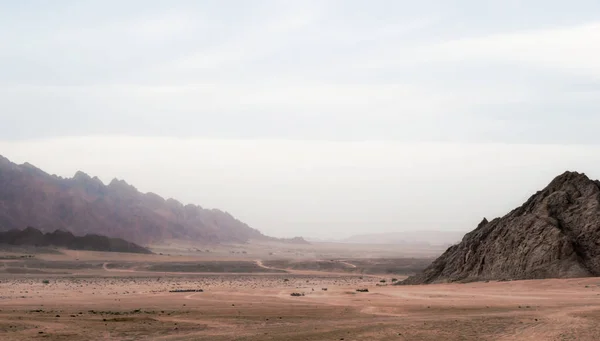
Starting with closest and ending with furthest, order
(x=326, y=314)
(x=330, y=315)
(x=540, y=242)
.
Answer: (x=330, y=315) → (x=326, y=314) → (x=540, y=242)

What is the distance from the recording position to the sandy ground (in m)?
25.3

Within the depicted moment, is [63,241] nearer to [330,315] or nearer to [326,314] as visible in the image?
→ [326,314]

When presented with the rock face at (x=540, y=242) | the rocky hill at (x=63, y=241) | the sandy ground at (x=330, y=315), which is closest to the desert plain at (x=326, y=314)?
the sandy ground at (x=330, y=315)

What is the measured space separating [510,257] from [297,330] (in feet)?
79.0

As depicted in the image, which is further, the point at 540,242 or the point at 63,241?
the point at 63,241

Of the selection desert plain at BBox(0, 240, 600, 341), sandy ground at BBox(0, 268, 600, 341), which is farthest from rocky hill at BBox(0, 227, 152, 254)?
sandy ground at BBox(0, 268, 600, 341)

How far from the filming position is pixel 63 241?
139625 mm

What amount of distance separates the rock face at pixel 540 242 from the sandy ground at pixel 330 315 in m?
3.02

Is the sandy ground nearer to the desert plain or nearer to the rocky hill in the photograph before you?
the desert plain

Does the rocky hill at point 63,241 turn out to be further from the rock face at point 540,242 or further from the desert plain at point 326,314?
the rock face at point 540,242

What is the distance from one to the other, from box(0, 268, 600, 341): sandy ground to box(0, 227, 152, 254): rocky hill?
97412 mm

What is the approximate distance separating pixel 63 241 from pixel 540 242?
377 feet

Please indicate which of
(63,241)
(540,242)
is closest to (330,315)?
(540,242)

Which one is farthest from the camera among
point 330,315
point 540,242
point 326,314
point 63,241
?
point 63,241
